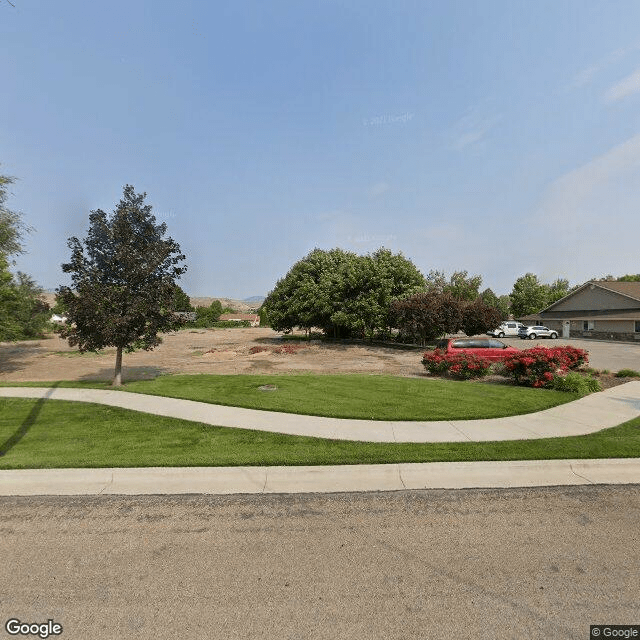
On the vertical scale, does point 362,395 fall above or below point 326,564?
above

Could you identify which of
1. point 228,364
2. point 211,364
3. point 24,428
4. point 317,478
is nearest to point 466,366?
point 317,478

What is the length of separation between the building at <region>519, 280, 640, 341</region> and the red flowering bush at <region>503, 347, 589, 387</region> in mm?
30445

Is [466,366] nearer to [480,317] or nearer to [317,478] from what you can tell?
[317,478]

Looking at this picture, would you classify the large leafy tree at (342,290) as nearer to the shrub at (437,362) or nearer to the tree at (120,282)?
the shrub at (437,362)

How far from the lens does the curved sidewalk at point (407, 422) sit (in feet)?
22.5

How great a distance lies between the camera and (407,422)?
771 centimetres

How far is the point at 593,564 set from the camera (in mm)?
3314

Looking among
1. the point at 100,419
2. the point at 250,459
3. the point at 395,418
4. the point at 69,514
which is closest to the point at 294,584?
the point at 250,459

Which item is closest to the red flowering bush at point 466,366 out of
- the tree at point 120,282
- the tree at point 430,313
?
the tree at point 430,313

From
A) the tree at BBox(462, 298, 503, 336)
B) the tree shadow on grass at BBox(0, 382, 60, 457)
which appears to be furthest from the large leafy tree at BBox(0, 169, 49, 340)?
the tree at BBox(462, 298, 503, 336)

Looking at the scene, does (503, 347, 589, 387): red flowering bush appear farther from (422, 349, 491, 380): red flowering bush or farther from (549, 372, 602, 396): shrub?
(422, 349, 491, 380): red flowering bush

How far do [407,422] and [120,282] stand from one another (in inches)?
400

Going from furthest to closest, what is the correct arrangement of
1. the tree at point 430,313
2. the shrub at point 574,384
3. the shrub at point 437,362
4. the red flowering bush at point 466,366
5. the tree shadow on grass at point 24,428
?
the tree at point 430,313
the shrub at point 437,362
the red flowering bush at point 466,366
the shrub at point 574,384
the tree shadow on grass at point 24,428

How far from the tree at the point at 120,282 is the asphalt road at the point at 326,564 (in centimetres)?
719
